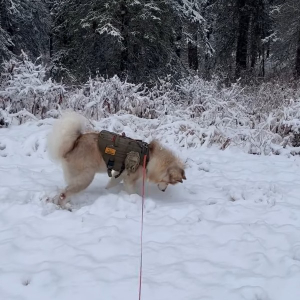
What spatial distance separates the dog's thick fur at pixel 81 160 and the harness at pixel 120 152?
0.08 metres

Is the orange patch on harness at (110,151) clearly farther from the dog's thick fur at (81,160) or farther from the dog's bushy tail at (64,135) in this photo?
the dog's bushy tail at (64,135)

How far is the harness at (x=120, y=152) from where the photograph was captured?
4.36 metres

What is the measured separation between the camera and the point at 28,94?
8.00 metres

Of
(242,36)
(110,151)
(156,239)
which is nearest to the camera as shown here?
(156,239)

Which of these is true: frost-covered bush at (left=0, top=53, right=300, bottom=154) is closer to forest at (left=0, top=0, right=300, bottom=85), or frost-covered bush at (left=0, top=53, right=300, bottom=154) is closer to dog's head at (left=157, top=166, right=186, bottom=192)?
forest at (left=0, top=0, right=300, bottom=85)

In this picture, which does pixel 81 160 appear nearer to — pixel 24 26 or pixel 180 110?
pixel 180 110

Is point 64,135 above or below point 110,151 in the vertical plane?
above

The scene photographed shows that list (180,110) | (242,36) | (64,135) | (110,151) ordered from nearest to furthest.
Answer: (64,135)
(110,151)
(180,110)
(242,36)

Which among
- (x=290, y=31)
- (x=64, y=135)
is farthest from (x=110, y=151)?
(x=290, y=31)

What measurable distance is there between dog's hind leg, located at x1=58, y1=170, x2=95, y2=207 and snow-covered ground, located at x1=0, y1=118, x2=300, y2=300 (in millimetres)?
163

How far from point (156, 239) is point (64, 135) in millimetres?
1754

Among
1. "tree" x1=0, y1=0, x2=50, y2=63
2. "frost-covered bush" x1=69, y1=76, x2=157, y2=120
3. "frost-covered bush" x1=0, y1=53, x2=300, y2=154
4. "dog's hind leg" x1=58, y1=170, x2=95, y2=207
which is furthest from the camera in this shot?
"tree" x1=0, y1=0, x2=50, y2=63

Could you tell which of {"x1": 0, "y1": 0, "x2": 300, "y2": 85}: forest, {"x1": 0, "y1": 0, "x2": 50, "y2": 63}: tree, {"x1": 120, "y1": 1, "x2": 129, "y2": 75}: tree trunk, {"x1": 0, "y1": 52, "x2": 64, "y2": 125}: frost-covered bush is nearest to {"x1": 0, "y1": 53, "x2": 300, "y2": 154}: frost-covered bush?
{"x1": 0, "y1": 52, "x2": 64, "y2": 125}: frost-covered bush

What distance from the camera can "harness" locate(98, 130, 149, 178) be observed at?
4.36 metres
